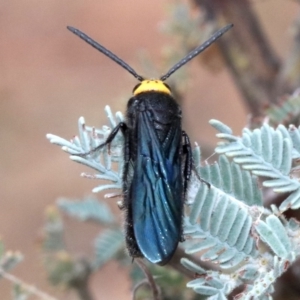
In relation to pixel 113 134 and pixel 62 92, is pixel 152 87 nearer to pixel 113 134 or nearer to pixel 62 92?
pixel 113 134

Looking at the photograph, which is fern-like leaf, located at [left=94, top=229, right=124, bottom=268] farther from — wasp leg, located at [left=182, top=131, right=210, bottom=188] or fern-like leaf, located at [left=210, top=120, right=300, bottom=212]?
fern-like leaf, located at [left=210, top=120, right=300, bottom=212]

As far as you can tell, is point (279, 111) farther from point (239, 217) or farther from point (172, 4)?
point (172, 4)

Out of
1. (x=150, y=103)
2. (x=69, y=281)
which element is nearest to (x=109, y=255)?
(x=69, y=281)

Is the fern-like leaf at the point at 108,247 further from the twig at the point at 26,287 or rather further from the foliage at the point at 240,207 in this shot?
the foliage at the point at 240,207

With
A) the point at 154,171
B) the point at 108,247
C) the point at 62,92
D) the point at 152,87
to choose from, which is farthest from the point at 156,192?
the point at 62,92

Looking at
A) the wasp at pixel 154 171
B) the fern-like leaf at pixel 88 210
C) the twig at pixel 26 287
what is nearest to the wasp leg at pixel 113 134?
the wasp at pixel 154 171
